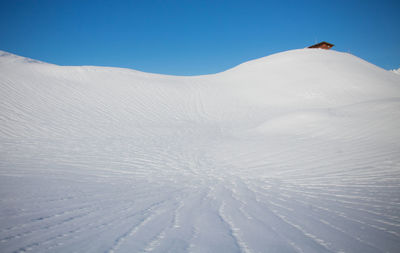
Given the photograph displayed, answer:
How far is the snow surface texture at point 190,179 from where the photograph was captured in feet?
5.70

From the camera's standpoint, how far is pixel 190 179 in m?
3.58

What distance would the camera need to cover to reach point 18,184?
9.74 ft

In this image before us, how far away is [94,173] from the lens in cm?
372

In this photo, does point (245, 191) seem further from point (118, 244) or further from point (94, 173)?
point (94, 173)

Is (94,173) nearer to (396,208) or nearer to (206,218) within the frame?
(206,218)

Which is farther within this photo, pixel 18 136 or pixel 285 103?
pixel 285 103

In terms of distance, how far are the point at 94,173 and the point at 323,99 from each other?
51.3 ft

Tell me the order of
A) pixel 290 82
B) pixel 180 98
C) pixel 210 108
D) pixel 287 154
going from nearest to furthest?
pixel 287 154
pixel 210 108
pixel 180 98
pixel 290 82

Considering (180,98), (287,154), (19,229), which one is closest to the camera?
(19,229)

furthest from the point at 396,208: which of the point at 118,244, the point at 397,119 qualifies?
the point at 397,119

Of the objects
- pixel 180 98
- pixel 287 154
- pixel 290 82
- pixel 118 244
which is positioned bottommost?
pixel 118 244

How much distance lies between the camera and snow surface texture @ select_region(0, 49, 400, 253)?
5.70ft

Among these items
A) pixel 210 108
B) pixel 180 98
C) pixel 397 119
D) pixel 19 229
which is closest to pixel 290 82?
pixel 210 108

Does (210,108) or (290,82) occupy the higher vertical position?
(290,82)
